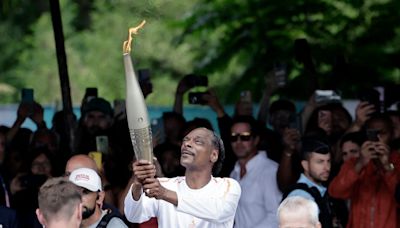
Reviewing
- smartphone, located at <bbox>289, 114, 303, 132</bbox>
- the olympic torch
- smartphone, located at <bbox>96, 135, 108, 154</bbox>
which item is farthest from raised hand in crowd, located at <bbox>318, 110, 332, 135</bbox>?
the olympic torch

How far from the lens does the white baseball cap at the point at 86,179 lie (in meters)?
9.34

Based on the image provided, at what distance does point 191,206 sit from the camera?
8.82 meters

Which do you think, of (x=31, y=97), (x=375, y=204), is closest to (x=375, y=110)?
(x=375, y=204)

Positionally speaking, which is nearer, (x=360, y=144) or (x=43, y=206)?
(x=43, y=206)

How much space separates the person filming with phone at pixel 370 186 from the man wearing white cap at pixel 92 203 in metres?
2.22

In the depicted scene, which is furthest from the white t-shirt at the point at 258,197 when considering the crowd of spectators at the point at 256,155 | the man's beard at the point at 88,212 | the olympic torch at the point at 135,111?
the olympic torch at the point at 135,111

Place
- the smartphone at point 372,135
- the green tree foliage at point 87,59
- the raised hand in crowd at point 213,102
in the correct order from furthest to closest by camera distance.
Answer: the green tree foliage at point 87,59 < the raised hand in crowd at point 213,102 < the smartphone at point 372,135

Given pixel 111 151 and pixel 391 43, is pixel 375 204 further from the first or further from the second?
pixel 391 43

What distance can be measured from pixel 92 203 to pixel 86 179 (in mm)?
185

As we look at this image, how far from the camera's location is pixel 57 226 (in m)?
7.49

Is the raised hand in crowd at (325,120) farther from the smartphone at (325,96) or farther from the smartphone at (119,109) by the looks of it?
the smartphone at (119,109)

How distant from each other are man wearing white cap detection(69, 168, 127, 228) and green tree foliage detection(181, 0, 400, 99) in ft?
22.7

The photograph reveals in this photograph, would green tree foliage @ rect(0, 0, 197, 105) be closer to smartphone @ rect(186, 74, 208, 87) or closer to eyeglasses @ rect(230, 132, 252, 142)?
smartphone @ rect(186, 74, 208, 87)

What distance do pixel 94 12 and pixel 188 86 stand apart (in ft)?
61.3
